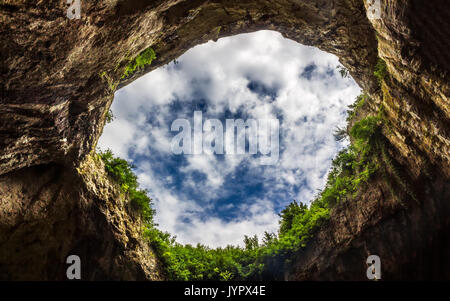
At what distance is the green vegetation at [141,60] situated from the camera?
23.3ft

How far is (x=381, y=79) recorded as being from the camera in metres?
6.96

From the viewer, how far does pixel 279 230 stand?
1095 centimetres

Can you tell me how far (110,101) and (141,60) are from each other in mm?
1473

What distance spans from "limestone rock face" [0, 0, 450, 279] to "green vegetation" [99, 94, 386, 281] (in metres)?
0.46

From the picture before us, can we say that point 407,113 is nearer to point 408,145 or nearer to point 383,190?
point 408,145

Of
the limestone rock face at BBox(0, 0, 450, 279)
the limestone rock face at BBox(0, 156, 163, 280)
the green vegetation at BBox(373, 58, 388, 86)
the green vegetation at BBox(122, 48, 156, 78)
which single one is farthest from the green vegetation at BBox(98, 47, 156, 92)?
the green vegetation at BBox(373, 58, 388, 86)

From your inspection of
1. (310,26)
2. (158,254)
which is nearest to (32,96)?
(158,254)

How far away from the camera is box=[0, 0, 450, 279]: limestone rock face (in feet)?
14.6

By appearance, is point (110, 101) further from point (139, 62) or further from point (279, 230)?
point (279, 230)

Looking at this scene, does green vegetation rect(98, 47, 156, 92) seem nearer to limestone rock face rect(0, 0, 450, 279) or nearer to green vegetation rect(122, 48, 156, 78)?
green vegetation rect(122, 48, 156, 78)


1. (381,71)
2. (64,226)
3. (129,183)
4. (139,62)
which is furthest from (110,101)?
(381,71)
